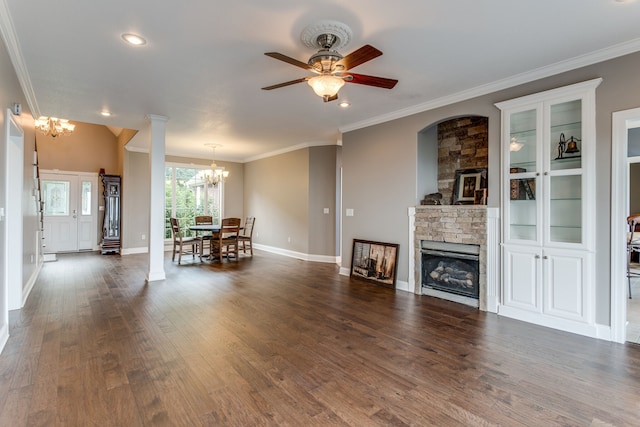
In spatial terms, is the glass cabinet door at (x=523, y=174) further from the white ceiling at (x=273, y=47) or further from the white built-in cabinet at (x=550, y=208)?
the white ceiling at (x=273, y=47)

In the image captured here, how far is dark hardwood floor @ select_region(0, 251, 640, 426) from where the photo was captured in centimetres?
187

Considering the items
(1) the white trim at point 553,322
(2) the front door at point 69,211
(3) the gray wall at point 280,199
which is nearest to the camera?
(1) the white trim at point 553,322

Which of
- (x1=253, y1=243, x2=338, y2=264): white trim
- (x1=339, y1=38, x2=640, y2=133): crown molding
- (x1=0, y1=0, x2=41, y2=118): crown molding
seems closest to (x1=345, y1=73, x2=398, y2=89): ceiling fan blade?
(x1=339, y1=38, x2=640, y2=133): crown molding

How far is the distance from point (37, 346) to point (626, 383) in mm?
4588

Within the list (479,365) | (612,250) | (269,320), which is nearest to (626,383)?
(479,365)

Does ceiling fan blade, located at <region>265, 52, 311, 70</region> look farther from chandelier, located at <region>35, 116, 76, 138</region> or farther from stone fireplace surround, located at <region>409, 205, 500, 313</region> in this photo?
chandelier, located at <region>35, 116, 76, 138</region>

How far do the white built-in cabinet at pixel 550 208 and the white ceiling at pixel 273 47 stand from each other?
0.43 m

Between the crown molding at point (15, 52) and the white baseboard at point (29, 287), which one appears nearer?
the crown molding at point (15, 52)

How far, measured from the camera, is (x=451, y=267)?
425cm

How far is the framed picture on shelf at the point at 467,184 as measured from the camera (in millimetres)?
4375

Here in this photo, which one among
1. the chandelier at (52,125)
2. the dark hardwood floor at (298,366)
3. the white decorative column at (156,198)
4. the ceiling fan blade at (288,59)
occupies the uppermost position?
the chandelier at (52,125)

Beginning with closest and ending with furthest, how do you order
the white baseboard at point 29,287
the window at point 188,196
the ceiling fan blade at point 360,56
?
the ceiling fan blade at point 360,56
the white baseboard at point 29,287
the window at point 188,196

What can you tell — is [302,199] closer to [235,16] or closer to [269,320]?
[269,320]

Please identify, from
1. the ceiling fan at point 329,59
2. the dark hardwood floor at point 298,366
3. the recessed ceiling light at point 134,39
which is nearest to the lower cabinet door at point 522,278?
the dark hardwood floor at point 298,366
